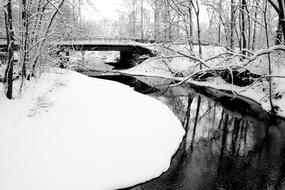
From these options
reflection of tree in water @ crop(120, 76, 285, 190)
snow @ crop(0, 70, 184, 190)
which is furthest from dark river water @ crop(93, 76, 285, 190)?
snow @ crop(0, 70, 184, 190)

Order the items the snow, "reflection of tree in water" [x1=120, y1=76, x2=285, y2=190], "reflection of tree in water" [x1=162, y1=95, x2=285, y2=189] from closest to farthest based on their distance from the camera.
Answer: the snow
"reflection of tree in water" [x1=120, y1=76, x2=285, y2=190]
"reflection of tree in water" [x1=162, y1=95, x2=285, y2=189]

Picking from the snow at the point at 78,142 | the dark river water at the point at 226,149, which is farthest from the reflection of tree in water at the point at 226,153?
the snow at the point at 78,142

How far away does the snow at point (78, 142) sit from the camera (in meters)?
9.34

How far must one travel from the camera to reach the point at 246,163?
12633 millimetres

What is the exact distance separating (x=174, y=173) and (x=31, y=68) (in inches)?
464

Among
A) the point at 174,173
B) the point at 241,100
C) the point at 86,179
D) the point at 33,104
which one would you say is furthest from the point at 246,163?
the point at 241,100

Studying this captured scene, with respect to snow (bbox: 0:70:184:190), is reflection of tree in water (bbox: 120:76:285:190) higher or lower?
lower

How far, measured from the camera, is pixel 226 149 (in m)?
14.3

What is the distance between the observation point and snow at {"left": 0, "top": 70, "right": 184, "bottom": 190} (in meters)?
9.34

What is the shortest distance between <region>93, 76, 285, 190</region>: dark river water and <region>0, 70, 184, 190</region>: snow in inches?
28.9

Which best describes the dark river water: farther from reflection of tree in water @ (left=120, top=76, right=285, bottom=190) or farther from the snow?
the snow

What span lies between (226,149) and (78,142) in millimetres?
7342

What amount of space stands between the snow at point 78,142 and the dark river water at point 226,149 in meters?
0.73

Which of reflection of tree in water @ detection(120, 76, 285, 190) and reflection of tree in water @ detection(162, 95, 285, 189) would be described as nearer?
reflection of tree in water @ detection(120, 76, 285, 190)
